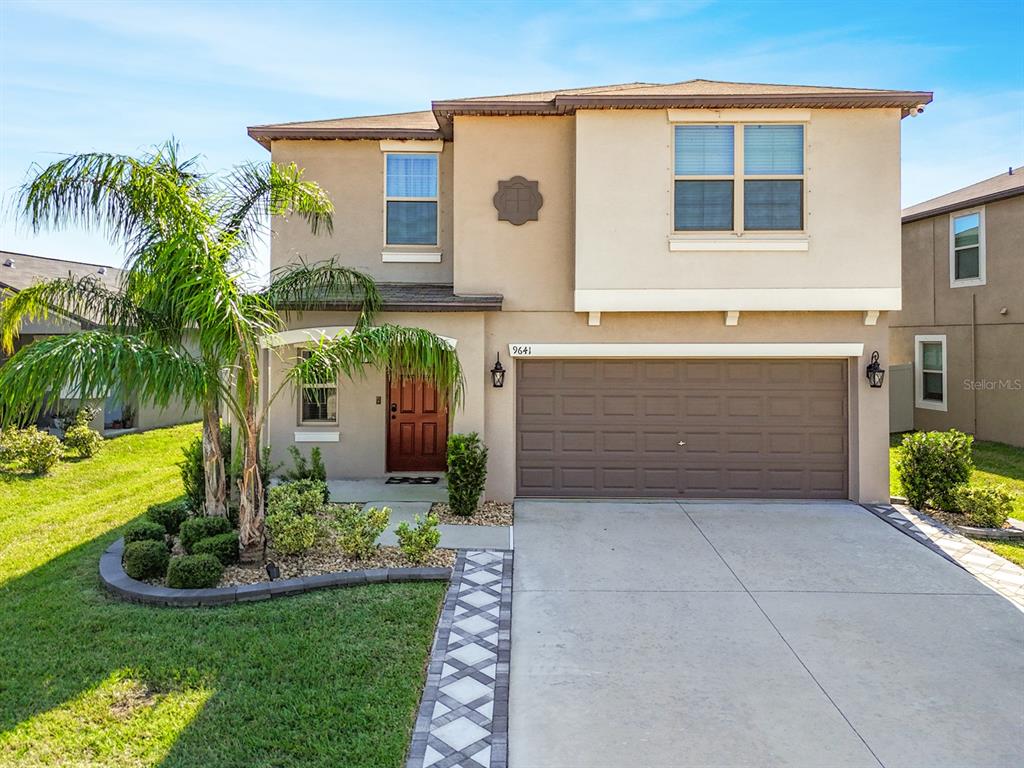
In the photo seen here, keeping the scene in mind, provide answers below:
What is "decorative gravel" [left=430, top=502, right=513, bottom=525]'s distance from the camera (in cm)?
887

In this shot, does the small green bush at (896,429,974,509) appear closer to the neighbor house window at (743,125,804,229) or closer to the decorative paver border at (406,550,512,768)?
the neighbor house window at (743,125,804,229)

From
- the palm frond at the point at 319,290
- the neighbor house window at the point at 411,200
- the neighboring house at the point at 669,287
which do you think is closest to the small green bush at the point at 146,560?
the palm frond at the point at 319,290

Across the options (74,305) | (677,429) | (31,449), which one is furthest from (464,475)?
(31,449)

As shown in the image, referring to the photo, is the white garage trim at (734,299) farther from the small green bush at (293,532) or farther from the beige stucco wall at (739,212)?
the small green bush at (293,532)

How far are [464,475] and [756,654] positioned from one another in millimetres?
4865

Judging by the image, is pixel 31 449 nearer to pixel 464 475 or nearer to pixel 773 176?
pixel 464 475

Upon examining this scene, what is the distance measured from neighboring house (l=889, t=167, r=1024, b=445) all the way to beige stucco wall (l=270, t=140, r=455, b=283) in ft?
43.2

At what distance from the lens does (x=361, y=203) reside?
1118 centimetres

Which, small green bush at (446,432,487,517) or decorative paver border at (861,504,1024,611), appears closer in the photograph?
decorative paver border at (861,504,1024,611)

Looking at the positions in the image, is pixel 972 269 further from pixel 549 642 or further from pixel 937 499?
pixel 549 642

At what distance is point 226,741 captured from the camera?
3.97 meters

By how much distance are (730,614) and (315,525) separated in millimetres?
4516

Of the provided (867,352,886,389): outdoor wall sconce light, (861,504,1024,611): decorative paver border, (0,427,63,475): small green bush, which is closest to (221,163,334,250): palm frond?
(0,427,63,475): small green bush

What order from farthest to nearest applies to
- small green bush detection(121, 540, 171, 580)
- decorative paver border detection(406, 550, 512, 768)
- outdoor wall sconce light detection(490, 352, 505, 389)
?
outdoor wall sconce light detection(490, 352, 505, 389), small green bush detection(121, 540, 171, 580), decorative paver border detection(406, 550, 512, 768)
